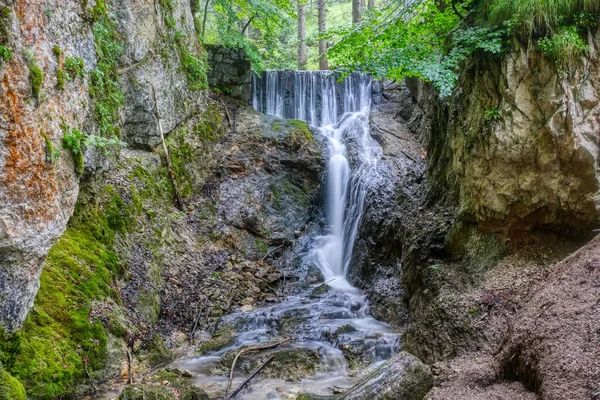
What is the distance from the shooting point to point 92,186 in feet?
20.3

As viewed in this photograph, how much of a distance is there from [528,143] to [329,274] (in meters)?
5.59

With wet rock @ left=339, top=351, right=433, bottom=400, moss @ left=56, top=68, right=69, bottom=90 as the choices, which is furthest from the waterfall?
wet rock @ left=339, top=351, right=433, bottom=400

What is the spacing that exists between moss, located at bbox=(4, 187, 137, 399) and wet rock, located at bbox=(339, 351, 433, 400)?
2.91m

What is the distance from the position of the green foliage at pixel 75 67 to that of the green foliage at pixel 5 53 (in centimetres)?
87

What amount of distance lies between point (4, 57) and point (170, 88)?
5971 mm

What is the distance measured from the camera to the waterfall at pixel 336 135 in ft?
31.8

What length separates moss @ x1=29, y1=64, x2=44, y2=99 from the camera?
11.8 ft

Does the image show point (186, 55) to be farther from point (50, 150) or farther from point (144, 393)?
point (144, 393)

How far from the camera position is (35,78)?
3.63m

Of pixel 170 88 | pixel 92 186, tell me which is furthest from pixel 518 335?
pixel 170 88

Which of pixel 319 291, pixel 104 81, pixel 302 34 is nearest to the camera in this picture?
pixel 104 81

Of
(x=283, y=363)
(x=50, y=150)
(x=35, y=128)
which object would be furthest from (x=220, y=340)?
(x=35, y=128)

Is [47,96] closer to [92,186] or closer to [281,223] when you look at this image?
[92,186]

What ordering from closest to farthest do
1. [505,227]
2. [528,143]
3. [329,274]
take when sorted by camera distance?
[528,143], [505,227], [329,274]
